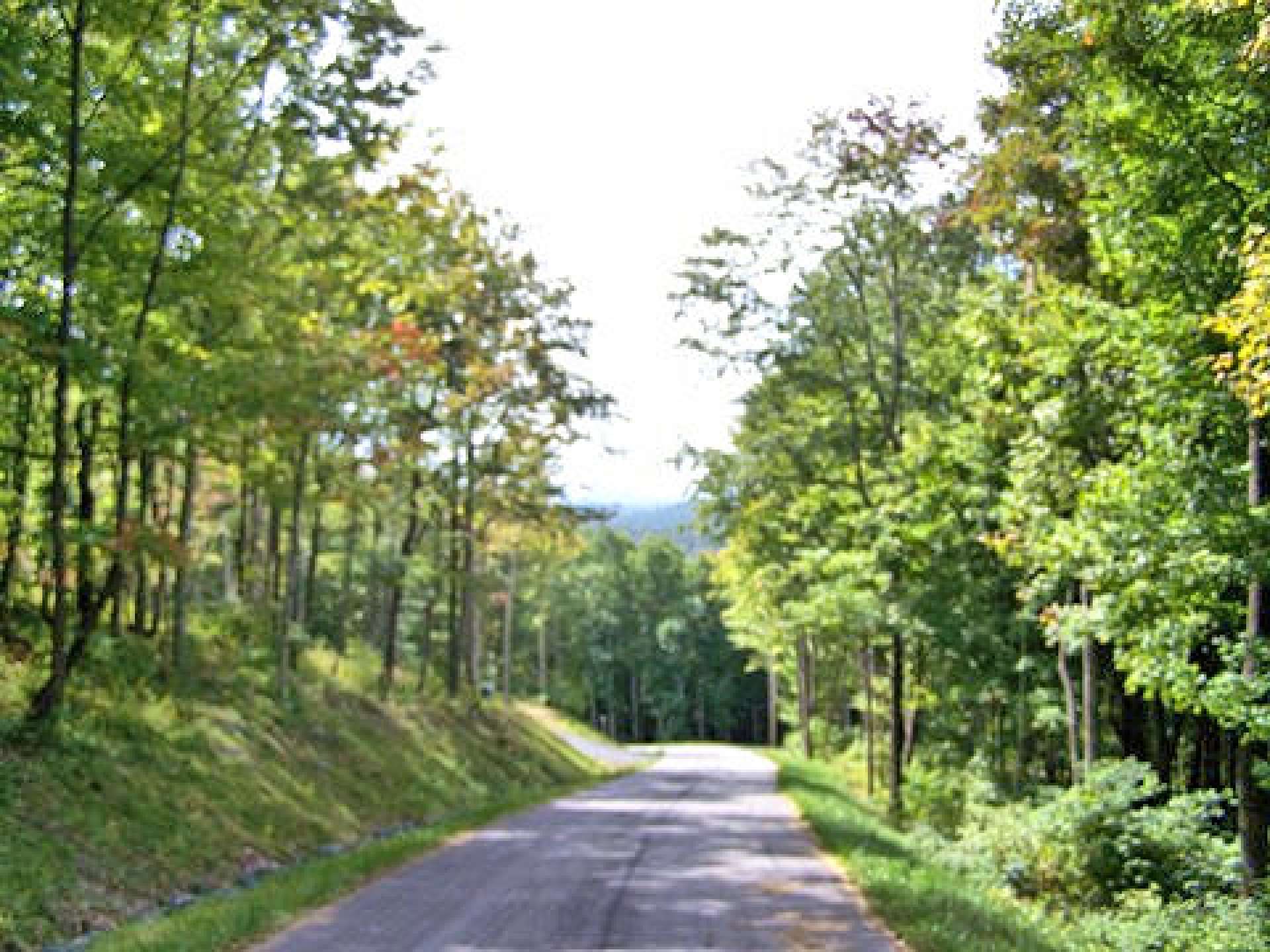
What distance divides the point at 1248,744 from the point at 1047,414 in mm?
5397

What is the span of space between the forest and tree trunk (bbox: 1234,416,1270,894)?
0.06 metres

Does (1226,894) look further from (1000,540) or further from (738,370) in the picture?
(738,370)

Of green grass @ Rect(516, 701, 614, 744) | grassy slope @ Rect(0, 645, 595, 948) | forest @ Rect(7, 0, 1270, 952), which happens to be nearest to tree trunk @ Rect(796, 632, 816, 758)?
green grass @ Rect(516, 701, 614, 744)

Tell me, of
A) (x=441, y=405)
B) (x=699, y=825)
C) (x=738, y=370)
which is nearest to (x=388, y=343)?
(x=441, y=405)

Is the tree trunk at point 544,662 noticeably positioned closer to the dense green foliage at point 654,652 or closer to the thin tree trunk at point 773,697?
the dense green foliage at point 654,652

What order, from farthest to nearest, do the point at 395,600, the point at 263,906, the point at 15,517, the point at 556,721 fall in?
the point at 556,721 < the point at 395,600 < the point at 15,517 < the point at 263,906

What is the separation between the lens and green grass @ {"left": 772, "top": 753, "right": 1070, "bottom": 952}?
9.04 metres

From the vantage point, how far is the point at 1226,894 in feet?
39.2

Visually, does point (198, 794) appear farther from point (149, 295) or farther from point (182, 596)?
point (149, 295)

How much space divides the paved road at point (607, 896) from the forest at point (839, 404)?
103 inches

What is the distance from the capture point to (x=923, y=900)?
10539mm

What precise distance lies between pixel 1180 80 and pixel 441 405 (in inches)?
759

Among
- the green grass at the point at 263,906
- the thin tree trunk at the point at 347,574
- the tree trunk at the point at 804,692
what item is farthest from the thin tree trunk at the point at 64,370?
the tree trunk at the point at 804,692

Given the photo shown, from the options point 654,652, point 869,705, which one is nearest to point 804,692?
point 869,705
